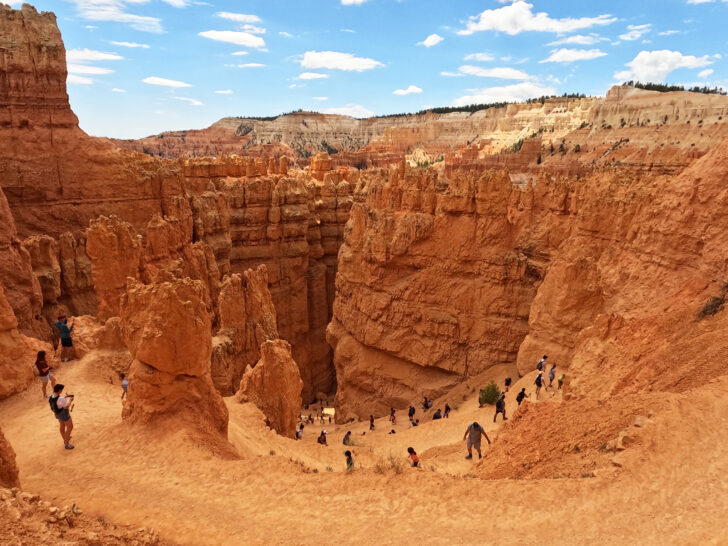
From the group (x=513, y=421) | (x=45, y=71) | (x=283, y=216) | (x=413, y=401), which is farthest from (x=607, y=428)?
(x=283, y=216)

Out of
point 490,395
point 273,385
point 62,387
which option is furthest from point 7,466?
point 490,395

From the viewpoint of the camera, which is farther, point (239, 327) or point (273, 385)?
point (239, 327)

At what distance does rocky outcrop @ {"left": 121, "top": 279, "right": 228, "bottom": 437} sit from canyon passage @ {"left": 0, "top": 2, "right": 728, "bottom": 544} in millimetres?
45

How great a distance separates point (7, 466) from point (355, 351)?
689 inches

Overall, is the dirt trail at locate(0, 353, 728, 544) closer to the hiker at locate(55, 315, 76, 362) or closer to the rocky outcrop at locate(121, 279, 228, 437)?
the rocky outcrop at locate(121, 279, 228, 437)

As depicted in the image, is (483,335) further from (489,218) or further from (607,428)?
(607,428)

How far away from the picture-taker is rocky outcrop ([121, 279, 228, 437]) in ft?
32.4

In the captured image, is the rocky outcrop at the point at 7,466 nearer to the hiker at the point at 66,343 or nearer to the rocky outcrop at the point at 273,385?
the hiker at the point at 66,343

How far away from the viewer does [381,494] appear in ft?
26.3

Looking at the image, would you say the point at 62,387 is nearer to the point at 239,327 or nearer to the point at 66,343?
the point at 66,343

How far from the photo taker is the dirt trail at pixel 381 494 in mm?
6645

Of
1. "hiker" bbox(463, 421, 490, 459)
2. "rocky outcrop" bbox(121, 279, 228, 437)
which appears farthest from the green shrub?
"rocky outcrop" bbox(121, 279, 228, 437)

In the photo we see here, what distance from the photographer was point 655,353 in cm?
1090

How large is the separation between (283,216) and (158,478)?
26264 millimetres
